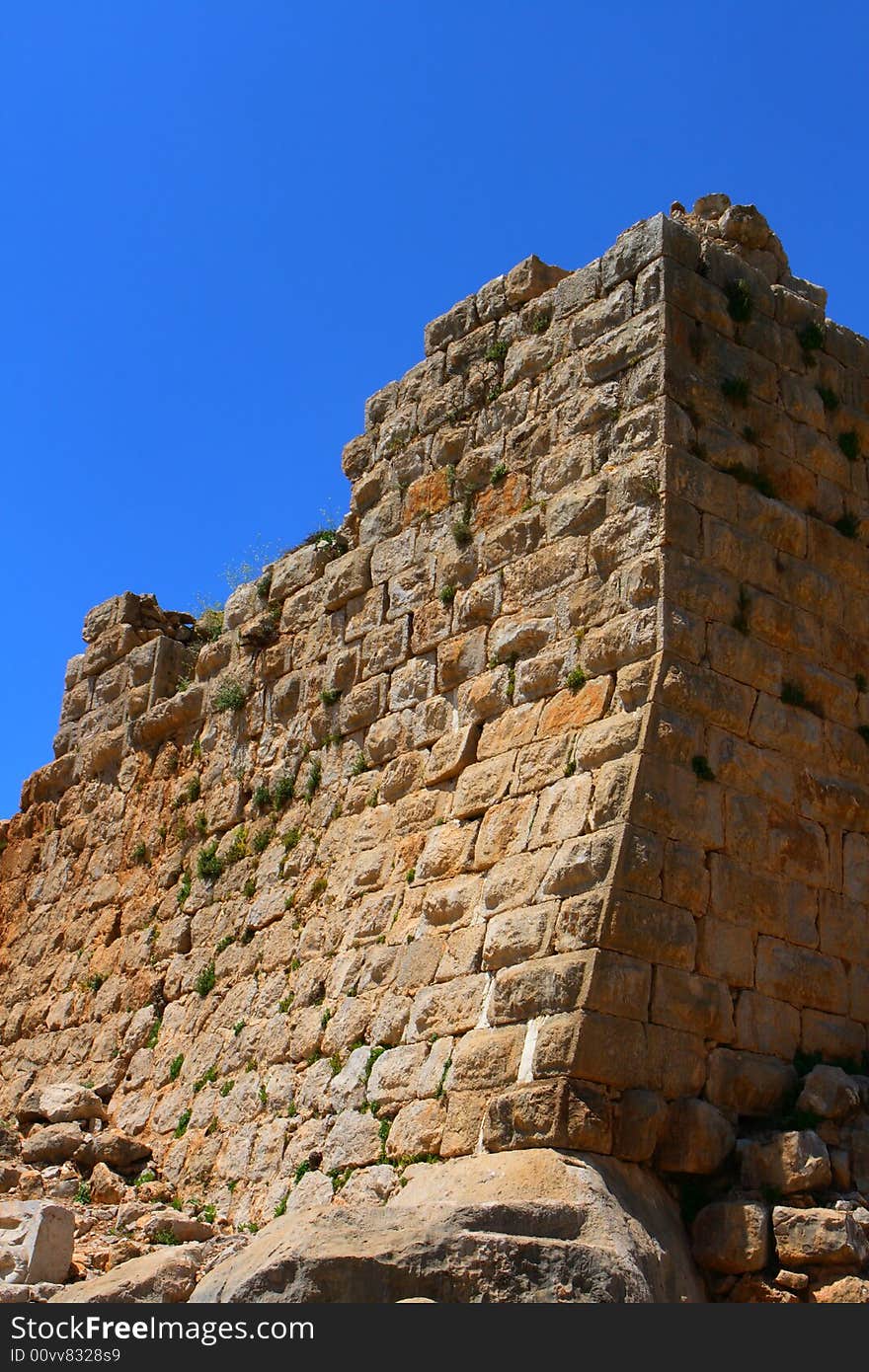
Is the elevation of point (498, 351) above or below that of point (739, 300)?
above

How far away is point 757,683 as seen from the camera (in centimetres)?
757

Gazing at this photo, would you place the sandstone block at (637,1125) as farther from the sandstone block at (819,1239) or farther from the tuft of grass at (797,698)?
the tuft of grass at (797,698)

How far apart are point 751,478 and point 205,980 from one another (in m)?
4.30

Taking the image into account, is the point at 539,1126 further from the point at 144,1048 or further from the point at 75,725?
the point at 75,725

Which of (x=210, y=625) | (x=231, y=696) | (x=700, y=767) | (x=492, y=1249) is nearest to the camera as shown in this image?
(x=492, y=1249)

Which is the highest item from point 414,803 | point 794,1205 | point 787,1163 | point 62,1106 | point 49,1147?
point 414,803

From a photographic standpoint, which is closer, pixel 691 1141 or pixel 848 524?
pixel 691 1141

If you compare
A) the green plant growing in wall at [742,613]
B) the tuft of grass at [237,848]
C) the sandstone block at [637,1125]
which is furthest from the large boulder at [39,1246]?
the green plant growing in wall at [742,613]

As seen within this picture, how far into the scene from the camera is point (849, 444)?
852 centimetres

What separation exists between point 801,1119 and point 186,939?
14.7ft

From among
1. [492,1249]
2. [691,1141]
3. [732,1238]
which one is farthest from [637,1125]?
[492,1249]

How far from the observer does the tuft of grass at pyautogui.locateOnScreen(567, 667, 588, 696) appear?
7484 mm

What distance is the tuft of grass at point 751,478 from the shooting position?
788 centimetres

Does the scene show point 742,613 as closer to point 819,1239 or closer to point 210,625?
point 819,1239
